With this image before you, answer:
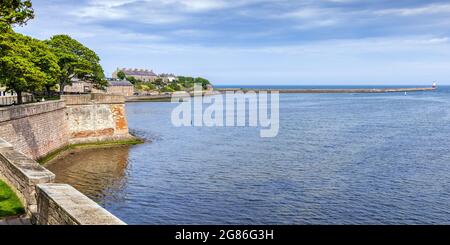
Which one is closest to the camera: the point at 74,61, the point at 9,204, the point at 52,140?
the point at 9,204

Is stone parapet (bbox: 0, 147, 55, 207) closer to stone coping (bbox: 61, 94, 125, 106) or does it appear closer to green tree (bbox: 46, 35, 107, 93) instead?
stone coping (bbox: 61, 94, 125, 106)

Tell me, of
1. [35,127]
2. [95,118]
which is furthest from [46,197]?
[95,118]

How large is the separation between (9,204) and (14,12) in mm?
7895

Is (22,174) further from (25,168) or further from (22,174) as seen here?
(25,168)

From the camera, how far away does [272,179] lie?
92.9ft

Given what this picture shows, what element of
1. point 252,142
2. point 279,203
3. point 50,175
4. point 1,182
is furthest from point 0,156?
point 252,142

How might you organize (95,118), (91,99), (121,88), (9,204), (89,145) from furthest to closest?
(121,88)
(91,99)
(95,118)
(89,145)
(9,204)

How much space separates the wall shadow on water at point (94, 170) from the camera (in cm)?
2589

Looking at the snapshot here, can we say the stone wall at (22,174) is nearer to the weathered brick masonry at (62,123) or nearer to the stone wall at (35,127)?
the stone wall at (35,127)

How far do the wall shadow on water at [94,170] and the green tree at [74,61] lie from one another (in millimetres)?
18077

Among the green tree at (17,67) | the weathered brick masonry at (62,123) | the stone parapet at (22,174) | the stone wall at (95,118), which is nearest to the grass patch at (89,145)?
the weathered brick masonry at (62,123)

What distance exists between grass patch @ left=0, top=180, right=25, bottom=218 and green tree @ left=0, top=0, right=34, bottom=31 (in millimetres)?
6379

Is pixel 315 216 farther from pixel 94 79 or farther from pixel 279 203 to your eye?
pixel 94 79
